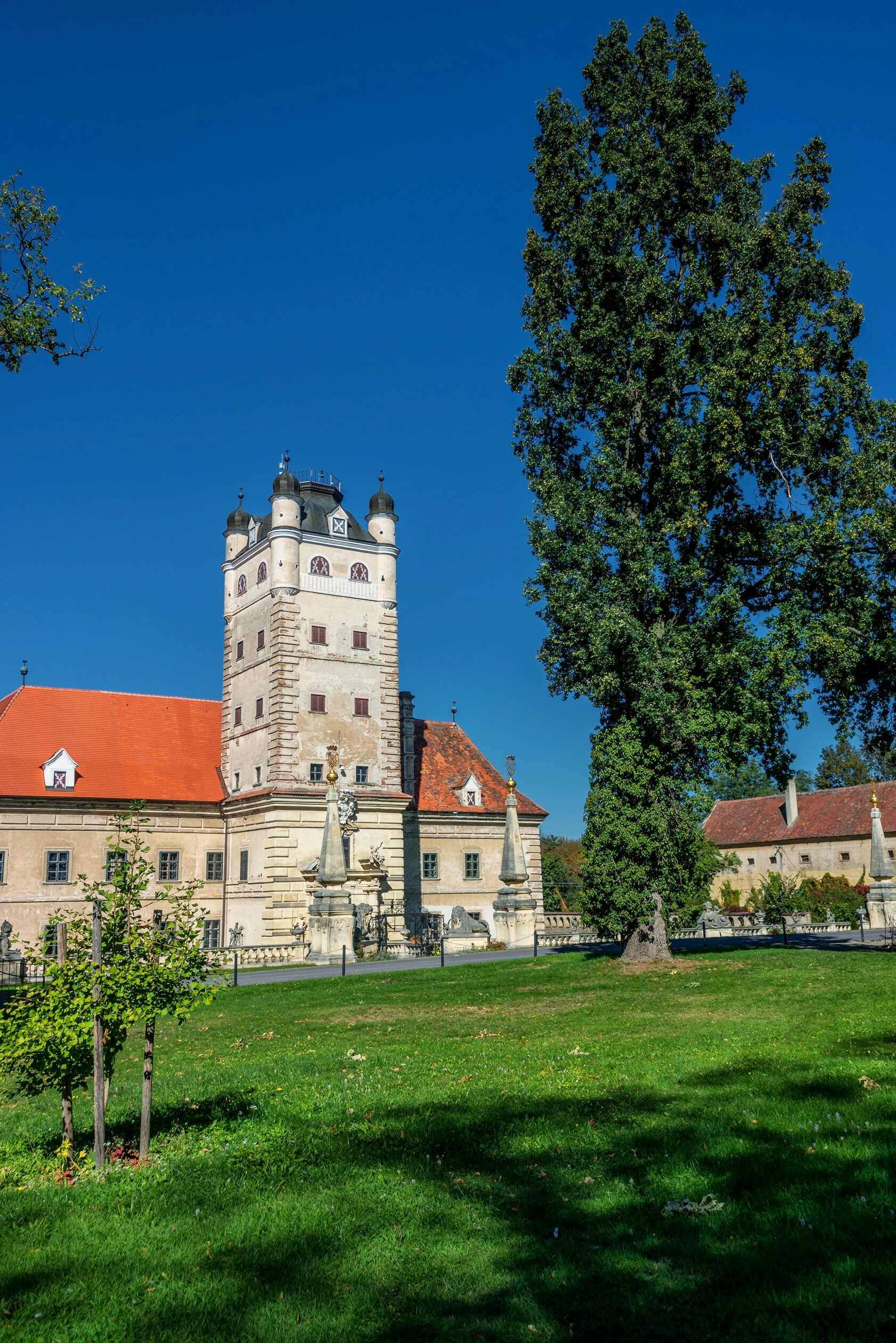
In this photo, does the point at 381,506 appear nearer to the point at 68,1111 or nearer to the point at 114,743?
the point at 114,743

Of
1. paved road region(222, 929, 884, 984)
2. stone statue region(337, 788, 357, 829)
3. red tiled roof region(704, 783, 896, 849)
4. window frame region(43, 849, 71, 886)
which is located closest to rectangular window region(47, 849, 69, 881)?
window frame region(43, 849, 71, 886)

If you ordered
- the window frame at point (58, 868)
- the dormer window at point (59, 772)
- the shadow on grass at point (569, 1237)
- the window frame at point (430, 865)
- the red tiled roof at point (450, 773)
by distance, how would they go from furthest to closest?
the red tiled roof at point (450, 773) < the window frame at point (430, 865) < the dormer window at point (59, 772) < the window frame at point (58, 868) < the shadow on grass at point (569, 1237)

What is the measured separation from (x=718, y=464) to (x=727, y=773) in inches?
274

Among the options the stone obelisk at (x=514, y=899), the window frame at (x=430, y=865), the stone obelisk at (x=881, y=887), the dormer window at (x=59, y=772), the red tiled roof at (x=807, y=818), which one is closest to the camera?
the stone obelisk at (x=514, y=899)

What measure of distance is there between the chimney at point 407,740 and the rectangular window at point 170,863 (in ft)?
35.4

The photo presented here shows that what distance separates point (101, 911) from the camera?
7.47 metres

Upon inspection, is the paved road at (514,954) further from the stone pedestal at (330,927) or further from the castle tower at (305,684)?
the castle tower at (305,684)

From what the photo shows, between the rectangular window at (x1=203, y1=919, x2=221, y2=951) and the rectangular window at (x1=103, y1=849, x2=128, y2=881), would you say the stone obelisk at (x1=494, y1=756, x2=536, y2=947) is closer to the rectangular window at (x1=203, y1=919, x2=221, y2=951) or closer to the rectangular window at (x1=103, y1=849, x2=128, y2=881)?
the rectangular window at (x1=203, y1=919, x2=221, y2=951)

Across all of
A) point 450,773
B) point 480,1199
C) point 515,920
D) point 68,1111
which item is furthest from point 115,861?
point 450,773

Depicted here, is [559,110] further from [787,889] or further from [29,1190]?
[787,889]

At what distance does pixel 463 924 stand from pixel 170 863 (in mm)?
13031

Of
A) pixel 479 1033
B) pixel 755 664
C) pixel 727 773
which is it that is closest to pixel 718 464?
pixel 755 664

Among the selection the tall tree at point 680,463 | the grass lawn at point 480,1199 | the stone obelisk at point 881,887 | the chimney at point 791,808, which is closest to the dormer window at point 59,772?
the tall tree at point 680,463

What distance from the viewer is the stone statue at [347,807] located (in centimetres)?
3988
